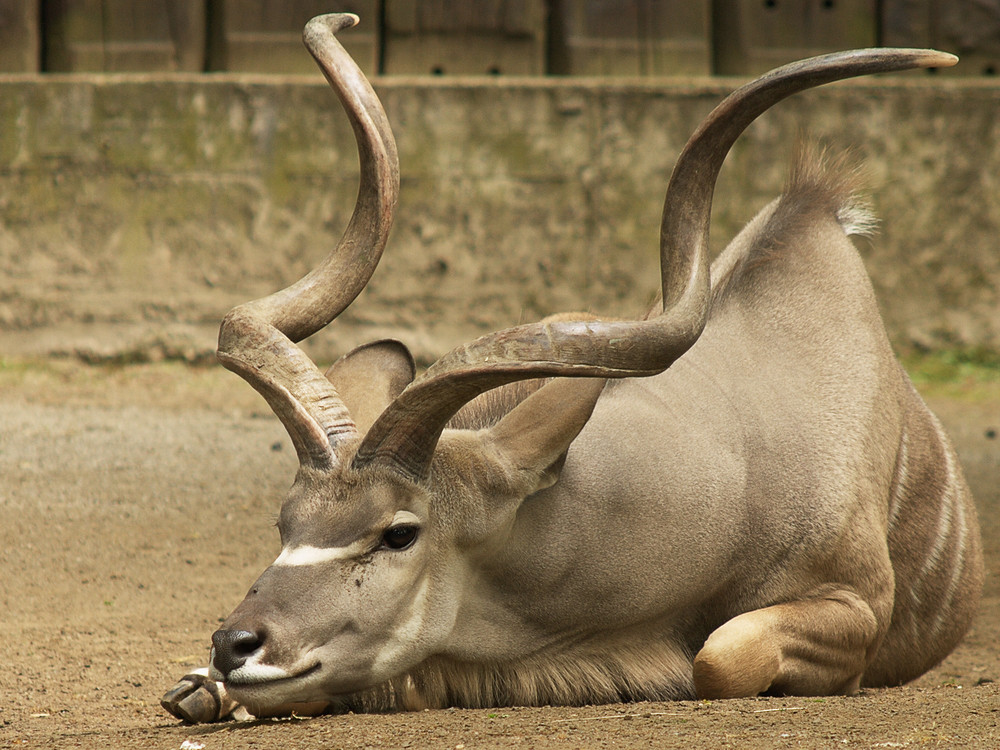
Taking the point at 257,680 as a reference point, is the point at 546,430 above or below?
above

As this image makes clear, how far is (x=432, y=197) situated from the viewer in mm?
7188

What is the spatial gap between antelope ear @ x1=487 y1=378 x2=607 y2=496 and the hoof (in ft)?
2.68

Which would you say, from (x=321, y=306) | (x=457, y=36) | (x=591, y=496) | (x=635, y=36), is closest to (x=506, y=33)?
(x=457, y=36)

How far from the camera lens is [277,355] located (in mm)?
2908

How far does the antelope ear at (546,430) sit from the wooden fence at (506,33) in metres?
4.78

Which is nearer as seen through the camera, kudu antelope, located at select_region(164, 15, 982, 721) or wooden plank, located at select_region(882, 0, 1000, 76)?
kudu antelope, located at select_region(164, 15, 982, 721)

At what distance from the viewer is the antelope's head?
2.59 m

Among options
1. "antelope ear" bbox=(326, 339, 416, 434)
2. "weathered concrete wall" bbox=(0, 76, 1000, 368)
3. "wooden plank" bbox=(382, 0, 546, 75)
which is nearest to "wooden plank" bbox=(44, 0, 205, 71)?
"weathered concrete wall" bbox=(0, 76, 1000, 368)

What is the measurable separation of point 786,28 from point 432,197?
2221 mm

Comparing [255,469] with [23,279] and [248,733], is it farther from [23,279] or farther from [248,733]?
[248,733]

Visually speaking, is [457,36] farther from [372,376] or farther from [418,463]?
[418,463]

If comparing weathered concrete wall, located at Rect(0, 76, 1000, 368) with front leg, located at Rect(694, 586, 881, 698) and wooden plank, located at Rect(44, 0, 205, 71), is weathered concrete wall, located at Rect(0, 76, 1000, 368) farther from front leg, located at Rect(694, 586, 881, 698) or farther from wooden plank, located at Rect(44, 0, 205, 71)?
front leg, located at Rect(694, 586, 881, 698)

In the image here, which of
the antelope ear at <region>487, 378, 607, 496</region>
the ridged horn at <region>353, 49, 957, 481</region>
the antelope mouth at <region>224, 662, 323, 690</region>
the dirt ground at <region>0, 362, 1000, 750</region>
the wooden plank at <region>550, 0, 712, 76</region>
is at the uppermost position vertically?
the wooden plank at <region>550, 0, 712, 76</region>

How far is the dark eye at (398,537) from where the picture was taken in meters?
2.73
